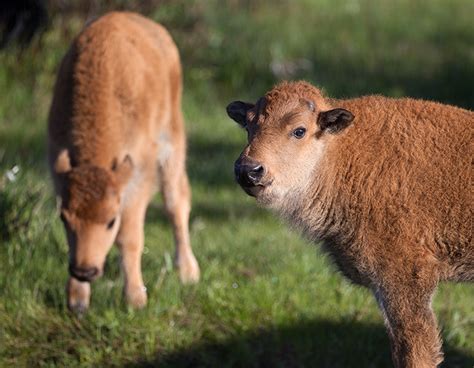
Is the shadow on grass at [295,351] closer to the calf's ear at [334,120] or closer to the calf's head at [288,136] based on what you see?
the calf's head at [288,136]

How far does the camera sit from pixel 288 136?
259 inches

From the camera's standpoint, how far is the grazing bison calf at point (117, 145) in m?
7.97

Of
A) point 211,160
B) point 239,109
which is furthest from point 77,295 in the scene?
point 211,160

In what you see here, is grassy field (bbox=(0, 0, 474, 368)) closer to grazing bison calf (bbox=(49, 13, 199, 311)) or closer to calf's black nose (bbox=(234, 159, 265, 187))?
grazing bison calf (bbox=(49, 13, 199, 311))

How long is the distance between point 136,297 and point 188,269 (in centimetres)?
136

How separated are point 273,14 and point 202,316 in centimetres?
1039

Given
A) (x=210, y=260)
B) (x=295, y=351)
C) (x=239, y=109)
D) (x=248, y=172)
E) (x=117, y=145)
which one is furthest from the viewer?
(x=210, y=260)

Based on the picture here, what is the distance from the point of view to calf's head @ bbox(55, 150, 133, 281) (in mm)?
7879

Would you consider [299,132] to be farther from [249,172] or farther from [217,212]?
[217,212]

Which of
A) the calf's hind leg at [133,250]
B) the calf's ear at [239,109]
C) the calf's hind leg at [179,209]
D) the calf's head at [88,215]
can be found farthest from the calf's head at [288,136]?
the calf's hind leg at [179,209]

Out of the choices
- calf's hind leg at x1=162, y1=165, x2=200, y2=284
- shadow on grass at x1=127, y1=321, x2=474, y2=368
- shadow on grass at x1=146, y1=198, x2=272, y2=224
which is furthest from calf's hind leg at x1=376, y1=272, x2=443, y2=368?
shadow on grass at x1=146, y1=198, x2=272, y2=224

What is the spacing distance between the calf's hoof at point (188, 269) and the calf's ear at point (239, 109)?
2.22 meters

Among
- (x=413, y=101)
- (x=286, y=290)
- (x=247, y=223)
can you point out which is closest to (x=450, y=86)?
(x=247, y=223)

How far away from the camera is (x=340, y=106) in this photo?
6.91m
